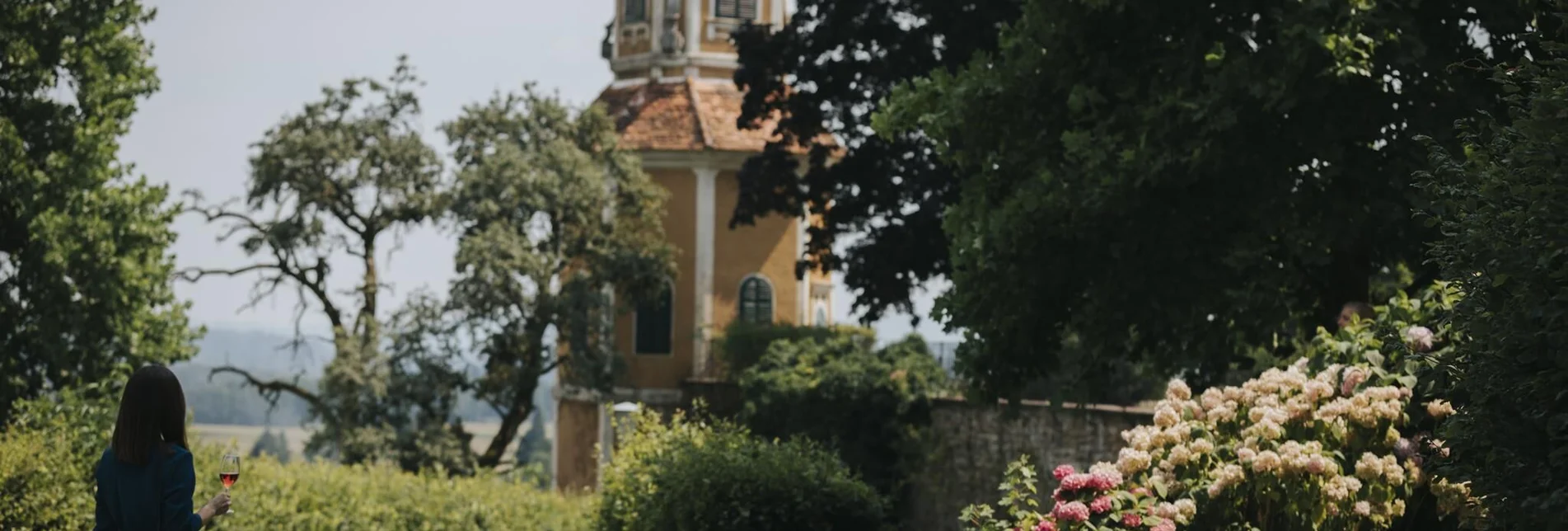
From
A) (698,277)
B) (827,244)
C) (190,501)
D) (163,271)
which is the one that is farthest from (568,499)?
(190,501)

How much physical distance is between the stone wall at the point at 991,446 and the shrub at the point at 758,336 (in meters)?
6.65

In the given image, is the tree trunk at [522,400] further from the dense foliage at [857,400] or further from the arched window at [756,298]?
the arched window at [756,298]

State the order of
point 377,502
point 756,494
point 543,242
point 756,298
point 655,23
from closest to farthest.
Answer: point 756,494
point 377,502
point 543,242
point 756,298
point 655,23

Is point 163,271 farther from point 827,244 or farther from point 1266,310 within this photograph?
point 1266,310

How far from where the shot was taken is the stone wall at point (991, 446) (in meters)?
20.3

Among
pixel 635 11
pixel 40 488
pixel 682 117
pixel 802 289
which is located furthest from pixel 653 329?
pixel 40 488

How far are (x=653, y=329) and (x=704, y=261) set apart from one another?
167 centimetres

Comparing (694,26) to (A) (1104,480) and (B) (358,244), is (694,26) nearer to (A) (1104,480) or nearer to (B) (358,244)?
(B) (358,244)

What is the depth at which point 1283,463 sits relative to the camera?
33.3 ft

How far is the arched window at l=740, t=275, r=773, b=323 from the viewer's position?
39.5 meters

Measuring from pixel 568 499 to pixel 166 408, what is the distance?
66.9 ft

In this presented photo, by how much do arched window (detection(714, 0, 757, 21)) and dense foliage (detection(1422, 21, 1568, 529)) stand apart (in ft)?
112

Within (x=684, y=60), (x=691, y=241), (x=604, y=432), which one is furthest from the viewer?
(x=684, y=60)

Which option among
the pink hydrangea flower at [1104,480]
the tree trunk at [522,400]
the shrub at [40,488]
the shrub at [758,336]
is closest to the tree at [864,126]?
the shrub at [758,336]
